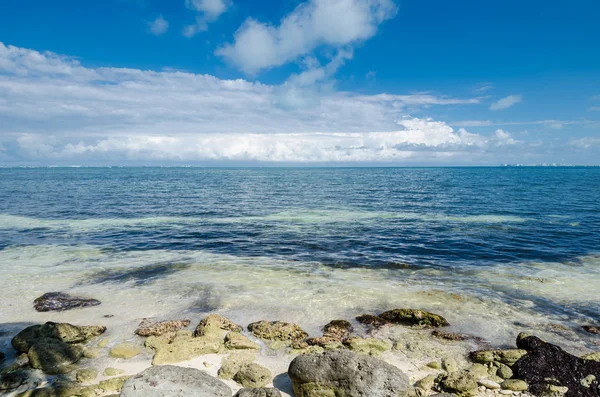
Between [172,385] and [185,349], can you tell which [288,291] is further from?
[172,385]

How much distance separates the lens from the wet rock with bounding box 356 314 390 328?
1434 cm

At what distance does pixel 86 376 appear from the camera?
10.2m

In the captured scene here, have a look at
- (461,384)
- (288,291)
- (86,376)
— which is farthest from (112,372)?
(461,384)

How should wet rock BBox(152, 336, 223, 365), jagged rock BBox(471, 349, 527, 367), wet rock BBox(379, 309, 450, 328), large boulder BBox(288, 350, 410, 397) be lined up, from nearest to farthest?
large boulder BBox(288, 350, 410, 397)
jagged rock BBox(471, 349, 527, 367)
wet rock BBox(152, 336, 223, 365)
wet rock BBox(379, 309, 450, 328)

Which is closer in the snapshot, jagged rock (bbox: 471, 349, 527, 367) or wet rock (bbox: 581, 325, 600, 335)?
jagged rock (bbox: 471, 349, 527, 367)

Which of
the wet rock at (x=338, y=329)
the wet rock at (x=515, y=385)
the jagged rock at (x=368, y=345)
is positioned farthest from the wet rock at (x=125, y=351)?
the wet rock at (x=515, y=385)

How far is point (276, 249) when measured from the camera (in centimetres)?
2786

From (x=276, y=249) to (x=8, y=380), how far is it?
19.2m

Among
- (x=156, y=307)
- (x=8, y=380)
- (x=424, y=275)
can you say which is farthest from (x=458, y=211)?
(x=8, y=380)

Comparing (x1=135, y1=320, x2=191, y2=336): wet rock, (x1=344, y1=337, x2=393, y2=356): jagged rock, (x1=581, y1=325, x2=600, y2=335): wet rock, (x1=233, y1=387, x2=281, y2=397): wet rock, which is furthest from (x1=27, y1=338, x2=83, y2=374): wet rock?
(x1=581, y1=325, x2=600, y2=335): wet rock

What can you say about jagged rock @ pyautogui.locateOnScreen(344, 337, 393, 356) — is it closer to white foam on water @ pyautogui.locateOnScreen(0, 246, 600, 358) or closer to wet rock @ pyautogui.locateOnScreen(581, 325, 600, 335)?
white foam on water @ pyautogui.locateOnScreen(0, 246, 600, 358)

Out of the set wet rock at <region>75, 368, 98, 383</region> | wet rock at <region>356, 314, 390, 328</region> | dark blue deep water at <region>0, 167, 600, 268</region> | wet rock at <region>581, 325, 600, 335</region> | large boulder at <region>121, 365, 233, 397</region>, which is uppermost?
large boulder at <region>121, 365, 233, 397</region>

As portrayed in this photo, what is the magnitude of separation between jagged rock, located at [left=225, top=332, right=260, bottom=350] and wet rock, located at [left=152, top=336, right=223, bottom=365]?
0.92ft

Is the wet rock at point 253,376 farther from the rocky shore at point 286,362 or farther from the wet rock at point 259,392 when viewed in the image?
the wet rock at point 259,392
